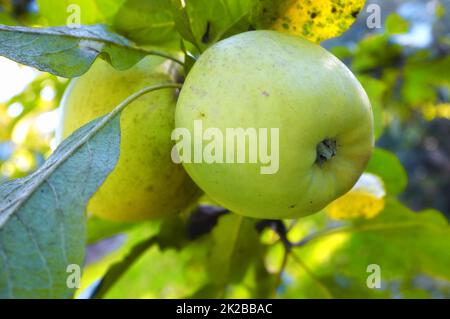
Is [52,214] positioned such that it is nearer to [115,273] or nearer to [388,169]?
[115,273]

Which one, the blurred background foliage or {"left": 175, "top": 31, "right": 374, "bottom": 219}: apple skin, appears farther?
the blurred background foliage

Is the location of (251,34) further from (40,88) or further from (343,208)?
(40,88)

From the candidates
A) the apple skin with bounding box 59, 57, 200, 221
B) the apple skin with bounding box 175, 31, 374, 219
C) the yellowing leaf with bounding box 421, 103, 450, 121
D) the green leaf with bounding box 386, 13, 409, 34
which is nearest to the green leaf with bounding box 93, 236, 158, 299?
the apple skin with bounding box 59, 57, 200, 221

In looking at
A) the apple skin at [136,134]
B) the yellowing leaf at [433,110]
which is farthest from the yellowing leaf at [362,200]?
the yellowing leaf at [433,110]

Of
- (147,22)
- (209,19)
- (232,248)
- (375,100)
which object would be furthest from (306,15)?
(375,100)

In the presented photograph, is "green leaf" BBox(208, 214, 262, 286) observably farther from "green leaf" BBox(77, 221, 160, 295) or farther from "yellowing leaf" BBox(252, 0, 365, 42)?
"yellowing leaf" BBox(252, 0, 365, 42)

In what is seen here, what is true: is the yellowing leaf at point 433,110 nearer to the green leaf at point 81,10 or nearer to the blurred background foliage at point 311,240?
the blurred background foliage at point 311,240
